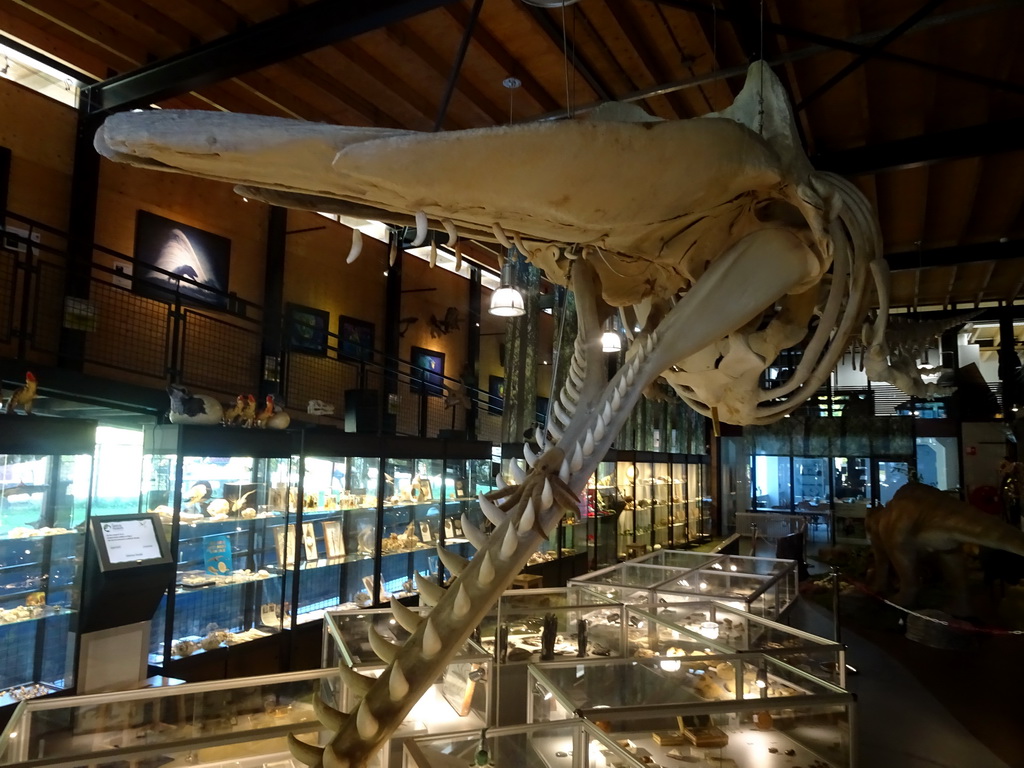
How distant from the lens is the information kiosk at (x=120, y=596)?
13.5 feet

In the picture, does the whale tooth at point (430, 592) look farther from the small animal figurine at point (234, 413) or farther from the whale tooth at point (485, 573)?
the small animal figurine at point (234, 413)

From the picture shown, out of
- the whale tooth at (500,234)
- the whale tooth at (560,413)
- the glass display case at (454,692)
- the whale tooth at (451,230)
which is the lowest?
the glass display case at (454,692)

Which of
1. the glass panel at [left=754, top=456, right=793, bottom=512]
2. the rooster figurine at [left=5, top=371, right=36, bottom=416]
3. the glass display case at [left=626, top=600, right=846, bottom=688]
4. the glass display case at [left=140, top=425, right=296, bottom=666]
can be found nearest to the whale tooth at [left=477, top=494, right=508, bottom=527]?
the glass display case at [left=626, top=600, right=846, bottom=688]

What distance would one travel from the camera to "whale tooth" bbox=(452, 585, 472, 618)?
1266 mm

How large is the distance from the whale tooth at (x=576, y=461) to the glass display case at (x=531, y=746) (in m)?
1.11

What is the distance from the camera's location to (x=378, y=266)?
30.5ft

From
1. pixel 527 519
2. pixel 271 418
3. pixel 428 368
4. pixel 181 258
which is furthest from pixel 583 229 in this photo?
pixel 428 368

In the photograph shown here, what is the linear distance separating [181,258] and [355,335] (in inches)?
101

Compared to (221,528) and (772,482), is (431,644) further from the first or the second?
(772,482)

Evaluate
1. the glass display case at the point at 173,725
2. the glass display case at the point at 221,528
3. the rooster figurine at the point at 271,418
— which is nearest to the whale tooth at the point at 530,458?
the glass display case at the point at 173,725

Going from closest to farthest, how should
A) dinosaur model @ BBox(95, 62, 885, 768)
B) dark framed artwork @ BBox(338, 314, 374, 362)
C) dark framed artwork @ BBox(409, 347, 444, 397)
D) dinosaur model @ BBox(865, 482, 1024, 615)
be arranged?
dinosaur model @ BBox(95, 62, 885, 768)
dinosaur model @ BBox(865, 482, 1024, 615)
dark framed artwork @ BBox(338, 314, 374, 362)
dark framed artwork @ BBox(409, 347, 444, 397)

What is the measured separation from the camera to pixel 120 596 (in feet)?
13.8

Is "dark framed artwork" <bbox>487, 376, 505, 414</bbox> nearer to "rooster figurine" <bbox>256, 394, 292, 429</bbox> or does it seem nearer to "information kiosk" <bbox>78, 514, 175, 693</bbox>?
"rooster figurine" <bbox>256, 394, 292, 429</bbox>

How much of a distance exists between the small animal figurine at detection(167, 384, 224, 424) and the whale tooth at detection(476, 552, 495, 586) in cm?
415
